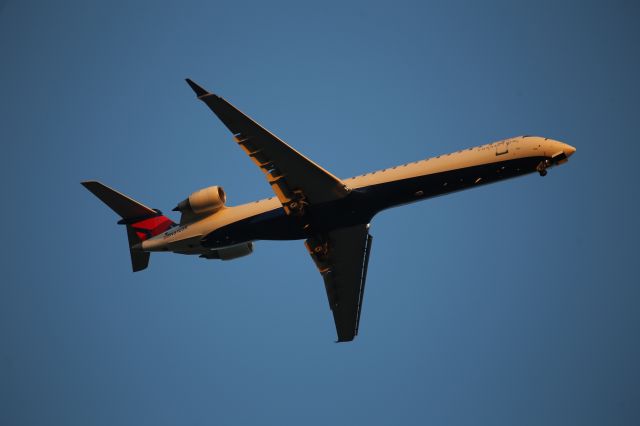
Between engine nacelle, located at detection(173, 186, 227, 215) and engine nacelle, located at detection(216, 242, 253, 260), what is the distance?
9.32 ft

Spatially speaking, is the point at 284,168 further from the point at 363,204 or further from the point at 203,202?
the point at 203,202

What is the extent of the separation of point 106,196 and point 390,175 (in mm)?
16944

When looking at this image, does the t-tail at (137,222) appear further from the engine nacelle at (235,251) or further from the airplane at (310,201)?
the engine nacelle at (235,251)

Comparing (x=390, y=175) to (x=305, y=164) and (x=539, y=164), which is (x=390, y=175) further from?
(x=539, y=164)

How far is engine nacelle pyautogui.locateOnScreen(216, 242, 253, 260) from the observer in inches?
1612

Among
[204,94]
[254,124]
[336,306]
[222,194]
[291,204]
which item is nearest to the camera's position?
[204,94]

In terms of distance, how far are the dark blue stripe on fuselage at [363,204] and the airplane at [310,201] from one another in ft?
0.16

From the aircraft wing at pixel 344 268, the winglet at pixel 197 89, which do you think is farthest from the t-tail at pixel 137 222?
the winglet at pixel 197 89

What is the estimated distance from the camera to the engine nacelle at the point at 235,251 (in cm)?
4094

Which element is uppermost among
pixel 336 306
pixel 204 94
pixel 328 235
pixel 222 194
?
pixel 204 94

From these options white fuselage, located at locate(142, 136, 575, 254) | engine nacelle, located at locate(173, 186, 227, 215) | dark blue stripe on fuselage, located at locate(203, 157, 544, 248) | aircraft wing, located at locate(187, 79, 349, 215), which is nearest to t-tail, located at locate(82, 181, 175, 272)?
engine nacelle, located at locate(173, 186, 227, 215)

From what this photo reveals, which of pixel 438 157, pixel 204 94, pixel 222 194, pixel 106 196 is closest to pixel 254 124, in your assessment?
pixel 204 94

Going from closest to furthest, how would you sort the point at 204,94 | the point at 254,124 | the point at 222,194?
the point at 204,94
the point at 254,124
the point at 222,194

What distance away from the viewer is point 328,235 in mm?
39812
